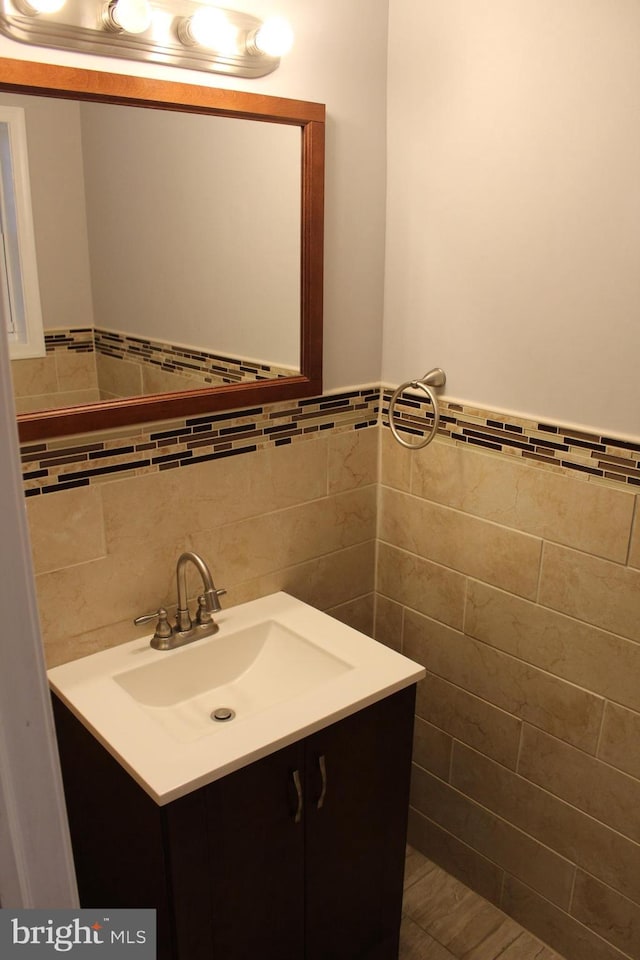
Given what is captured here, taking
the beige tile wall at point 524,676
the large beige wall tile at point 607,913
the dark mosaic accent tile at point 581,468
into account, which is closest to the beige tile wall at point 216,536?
the beige tile wall at point 524,676

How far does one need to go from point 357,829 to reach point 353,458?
0.91m

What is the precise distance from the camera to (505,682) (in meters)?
2.00

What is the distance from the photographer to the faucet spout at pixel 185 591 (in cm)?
169

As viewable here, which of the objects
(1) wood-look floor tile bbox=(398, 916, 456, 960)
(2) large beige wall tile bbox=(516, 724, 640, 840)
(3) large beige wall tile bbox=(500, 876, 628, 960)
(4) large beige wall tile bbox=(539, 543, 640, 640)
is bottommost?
(1) wood-look floor tile bbox=(398, 916, 456, 960)

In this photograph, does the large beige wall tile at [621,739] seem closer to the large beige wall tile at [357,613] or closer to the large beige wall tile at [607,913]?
the large beige wall tile at [607,913]

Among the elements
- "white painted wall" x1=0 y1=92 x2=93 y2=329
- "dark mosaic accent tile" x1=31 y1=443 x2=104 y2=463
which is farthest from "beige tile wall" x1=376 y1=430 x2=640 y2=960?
"white painted wall" x1=0 y1=92 x2=93 y2=329

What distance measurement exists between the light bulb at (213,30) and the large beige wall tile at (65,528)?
0.93 metres

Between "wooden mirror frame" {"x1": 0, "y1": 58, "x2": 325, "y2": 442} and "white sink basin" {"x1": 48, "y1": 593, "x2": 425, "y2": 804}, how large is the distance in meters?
0.52

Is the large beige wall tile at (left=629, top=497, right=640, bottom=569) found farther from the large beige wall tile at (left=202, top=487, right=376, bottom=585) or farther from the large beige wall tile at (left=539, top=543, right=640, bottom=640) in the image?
the large beige wall tile at (left=202, top=487, right=376, bottom=585)

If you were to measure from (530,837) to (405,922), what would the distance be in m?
0.42

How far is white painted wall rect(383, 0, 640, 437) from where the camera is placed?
156cm

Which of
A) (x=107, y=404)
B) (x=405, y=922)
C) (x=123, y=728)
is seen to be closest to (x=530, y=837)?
(x=405, y=922)

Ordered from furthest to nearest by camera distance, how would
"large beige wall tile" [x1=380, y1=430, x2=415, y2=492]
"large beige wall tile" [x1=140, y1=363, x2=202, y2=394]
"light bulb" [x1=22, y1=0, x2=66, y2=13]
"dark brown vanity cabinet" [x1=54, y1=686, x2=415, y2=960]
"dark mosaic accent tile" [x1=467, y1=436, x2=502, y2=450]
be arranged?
"large beige wall tile" [x1=380, y1=430, x2=415, y2=492]
"dark mosaic accent tile" [x1=467, y1=436, x2=502, y2=450]
"large beige wall tile" [x1=140, y1=363, x2=202, y2=394]
"dark brown vanity cabinet" [x1=54, y1=686, x2=415, y2=960]
"light bulb" [x1=22, y1=0, x2=66, y2=13]

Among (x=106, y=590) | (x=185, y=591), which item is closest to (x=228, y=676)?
(x=185, y=591)
